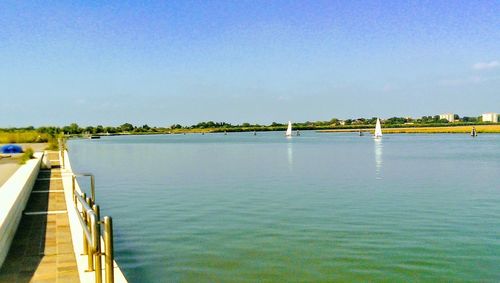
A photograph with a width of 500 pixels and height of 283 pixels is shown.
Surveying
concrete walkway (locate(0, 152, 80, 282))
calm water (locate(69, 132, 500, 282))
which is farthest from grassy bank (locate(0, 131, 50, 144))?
concrete walkway (locate(0, 152, 80, 282))

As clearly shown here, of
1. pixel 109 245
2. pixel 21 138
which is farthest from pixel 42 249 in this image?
pixel 21 138

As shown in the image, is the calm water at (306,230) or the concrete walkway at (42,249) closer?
the concrete walkway at (42,249)

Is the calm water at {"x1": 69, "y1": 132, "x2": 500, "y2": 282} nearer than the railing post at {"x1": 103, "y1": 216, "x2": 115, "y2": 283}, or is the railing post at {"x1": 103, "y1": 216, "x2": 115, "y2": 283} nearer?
the railing post at {"x1": 103, "y1": 216, "x2": 115, "y2": 283}

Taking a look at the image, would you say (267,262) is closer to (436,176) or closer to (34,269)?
(34,269)

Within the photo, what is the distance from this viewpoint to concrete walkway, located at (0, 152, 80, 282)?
7.41 m

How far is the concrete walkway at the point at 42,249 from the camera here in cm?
741

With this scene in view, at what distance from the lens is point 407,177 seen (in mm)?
31078

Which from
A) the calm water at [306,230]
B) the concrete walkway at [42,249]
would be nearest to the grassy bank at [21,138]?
the calm water at [306,230]

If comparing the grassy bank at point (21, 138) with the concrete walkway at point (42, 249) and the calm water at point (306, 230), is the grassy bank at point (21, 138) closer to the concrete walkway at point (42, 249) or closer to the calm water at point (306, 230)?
the calm water at point (306, 230)

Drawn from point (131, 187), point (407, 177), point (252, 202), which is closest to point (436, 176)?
point (407, 177)

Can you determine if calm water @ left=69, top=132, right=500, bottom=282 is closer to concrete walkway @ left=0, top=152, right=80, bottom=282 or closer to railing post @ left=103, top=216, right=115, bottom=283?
concrete walkway @ left=0, top=152, right=80, bottom=282

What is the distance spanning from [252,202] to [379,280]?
35.3ft

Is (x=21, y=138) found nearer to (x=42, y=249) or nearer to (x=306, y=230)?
(x=306, y=230)

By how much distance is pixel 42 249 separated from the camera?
8.88 metres
